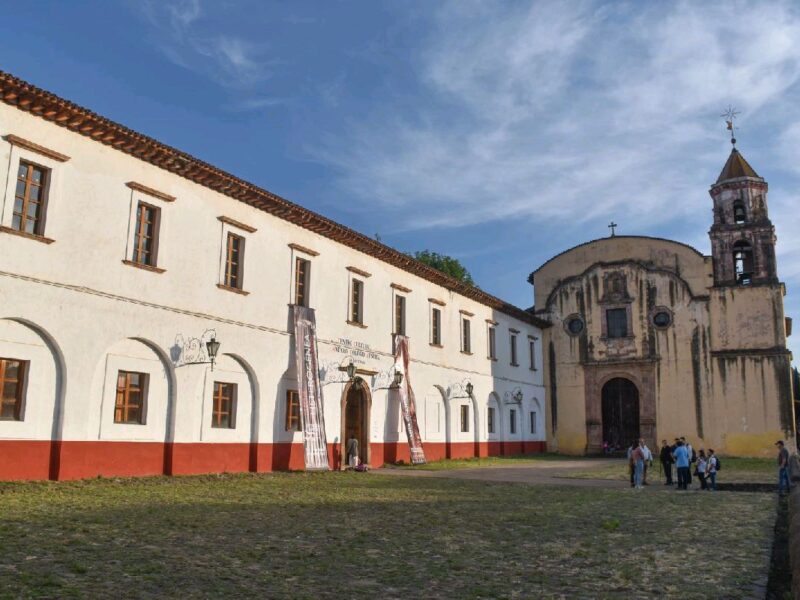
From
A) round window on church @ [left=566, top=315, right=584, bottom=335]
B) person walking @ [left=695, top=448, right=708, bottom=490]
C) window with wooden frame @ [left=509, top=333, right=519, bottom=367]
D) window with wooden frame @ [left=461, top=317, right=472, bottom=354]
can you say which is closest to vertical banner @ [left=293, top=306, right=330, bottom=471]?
person walking @ [left=695, top=448, right=708, bottom=490]

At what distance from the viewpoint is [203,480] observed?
15625 mm

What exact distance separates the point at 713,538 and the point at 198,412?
1201 centimetres

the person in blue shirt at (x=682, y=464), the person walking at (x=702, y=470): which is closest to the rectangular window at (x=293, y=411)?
the person in blue shirt at (x=682, y=464)

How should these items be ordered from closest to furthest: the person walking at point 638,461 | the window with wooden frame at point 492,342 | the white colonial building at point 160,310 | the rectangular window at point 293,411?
1. the white colonial building at point 160,310
2. the person walking at point 638,461
3. the rectangular window at point 293,411
4. the window with wooden frame at point 492,342

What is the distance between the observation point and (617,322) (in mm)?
35875

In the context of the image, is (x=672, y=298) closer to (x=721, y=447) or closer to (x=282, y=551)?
(x=721, y=447)

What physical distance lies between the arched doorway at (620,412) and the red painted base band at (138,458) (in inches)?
681

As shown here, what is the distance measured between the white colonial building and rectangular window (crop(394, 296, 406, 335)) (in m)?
0.16

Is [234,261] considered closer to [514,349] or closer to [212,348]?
[212,348]

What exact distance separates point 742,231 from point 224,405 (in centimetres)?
2689

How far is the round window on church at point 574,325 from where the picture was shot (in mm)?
36906

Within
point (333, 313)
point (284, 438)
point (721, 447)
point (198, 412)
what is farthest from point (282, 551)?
point (721, 447)

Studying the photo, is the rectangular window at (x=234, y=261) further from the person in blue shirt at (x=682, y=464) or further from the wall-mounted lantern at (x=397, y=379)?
the person in blue shirt at (x=682, y=464)

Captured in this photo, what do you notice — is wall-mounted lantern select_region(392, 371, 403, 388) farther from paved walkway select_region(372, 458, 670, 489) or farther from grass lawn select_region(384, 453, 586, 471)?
paved walkway select_region(372, 458, 670, 489)
